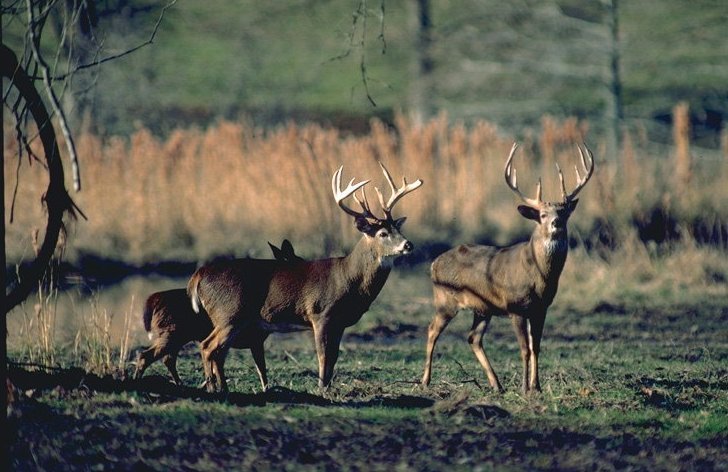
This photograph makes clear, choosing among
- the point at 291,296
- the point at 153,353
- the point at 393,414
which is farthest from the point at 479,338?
the point at 153,353

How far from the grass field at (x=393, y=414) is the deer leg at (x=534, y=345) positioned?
0.63 ft

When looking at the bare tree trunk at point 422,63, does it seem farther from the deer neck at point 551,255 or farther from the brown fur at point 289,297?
the brown fur at point 289,297

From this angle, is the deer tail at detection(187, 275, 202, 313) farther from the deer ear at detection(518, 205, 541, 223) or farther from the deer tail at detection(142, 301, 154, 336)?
the deer ear at detection(518, 205, 541, 223)

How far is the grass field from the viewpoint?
7625 mm

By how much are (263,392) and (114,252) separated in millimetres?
9800

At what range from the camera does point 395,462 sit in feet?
24.7

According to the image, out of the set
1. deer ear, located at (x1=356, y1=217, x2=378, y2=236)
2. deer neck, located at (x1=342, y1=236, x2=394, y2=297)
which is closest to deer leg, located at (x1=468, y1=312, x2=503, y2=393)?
deer neck, located at (x1=342, y1=236, x2=394, y2=297)

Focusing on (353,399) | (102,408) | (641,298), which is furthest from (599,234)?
(102,408)

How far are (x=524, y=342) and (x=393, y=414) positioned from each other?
168cm

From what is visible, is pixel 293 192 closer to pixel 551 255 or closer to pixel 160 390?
pixel 551 255

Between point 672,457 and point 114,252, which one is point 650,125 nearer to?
point 114,252

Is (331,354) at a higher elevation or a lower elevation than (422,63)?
lower

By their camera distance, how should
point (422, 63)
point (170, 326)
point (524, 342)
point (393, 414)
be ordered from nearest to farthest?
point (393, 414), point (170, 326), point (524, 342), point (422, 63)

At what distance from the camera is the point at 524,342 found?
9.96 metres
